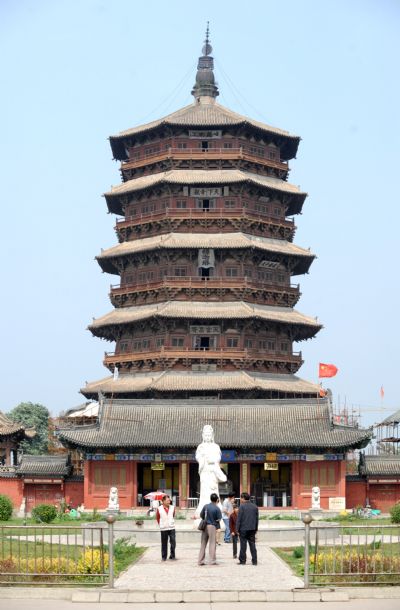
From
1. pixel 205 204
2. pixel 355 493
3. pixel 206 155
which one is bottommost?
pixel 355 493

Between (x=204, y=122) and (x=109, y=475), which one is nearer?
(x=109, y=475)

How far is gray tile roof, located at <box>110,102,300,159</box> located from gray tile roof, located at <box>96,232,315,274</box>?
6078 mm

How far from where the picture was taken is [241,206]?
61156 millimetres

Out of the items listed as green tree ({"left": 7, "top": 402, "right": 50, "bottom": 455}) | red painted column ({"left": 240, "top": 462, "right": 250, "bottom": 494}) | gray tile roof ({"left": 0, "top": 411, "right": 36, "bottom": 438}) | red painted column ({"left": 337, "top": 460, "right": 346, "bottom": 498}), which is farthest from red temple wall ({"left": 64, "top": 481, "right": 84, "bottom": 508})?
green tree ({"left": 7, "top": 402, "right": 50, "bottom": 455})

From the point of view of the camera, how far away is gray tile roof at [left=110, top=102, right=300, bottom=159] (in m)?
61.8

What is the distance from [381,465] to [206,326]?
38.5 ft

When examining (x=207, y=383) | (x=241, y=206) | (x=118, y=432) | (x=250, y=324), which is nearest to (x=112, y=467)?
(x=118, y=432)

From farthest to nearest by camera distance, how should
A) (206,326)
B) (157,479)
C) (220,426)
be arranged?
(206,326) < (157,479) < (220,426)

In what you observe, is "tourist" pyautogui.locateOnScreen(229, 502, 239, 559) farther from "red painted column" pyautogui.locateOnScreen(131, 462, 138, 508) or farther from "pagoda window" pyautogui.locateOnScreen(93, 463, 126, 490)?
"pagoda window" pyautogui.locateOnScreen(93, 463, 126, 490)

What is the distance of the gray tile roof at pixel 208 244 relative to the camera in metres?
59.2

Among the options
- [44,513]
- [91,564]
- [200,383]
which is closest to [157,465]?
[200,383]

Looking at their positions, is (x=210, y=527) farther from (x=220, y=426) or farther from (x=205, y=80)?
(x=205, y=80)

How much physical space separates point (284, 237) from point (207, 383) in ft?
A: 34.9

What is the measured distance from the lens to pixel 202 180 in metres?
60.5
